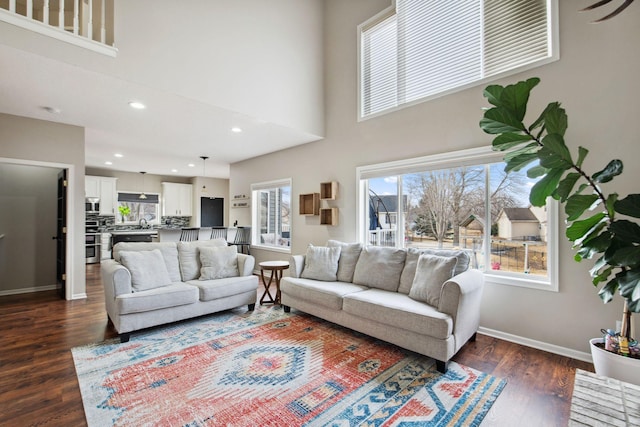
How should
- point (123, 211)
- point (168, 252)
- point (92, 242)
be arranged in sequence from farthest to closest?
point (123, 211)
point (92, 242)
point (168, 252)

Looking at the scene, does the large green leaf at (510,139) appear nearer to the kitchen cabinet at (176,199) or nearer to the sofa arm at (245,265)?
the sofa arm at (245,265)

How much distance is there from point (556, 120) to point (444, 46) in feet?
8.05

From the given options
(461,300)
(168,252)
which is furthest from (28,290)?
(461,300)

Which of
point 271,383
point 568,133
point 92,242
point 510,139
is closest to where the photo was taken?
point 510,139

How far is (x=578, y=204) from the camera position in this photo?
5.96 feet

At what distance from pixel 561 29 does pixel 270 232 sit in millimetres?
5474

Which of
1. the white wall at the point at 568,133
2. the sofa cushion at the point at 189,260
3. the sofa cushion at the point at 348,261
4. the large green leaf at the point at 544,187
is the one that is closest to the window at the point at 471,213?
the white wall at the point at 568,133

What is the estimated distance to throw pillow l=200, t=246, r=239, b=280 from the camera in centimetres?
388

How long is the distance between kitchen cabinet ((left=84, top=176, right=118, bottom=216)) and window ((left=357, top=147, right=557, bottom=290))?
7.94 meters

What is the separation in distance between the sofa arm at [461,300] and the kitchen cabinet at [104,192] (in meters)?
9.49

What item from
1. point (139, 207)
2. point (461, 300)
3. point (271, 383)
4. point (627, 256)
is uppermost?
point (139, 207)

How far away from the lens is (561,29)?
2.80 metres

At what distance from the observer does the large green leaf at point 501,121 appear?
1.80 m

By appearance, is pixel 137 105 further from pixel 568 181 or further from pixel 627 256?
pixel 627 256
